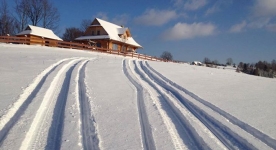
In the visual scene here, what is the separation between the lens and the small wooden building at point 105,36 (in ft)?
139

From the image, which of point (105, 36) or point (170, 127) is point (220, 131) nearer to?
point (170, 127)

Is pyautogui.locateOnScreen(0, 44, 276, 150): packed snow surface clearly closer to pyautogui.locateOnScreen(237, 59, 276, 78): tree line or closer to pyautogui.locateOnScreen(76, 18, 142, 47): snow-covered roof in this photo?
pyautogui.locateOnScreen(76, 18, 142, 47): snow-covered roof

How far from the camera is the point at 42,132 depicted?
16.1 ft

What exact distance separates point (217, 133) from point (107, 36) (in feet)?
125

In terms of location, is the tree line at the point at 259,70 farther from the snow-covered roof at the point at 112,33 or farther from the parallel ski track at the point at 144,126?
the parallel ski track at the point at 144,126

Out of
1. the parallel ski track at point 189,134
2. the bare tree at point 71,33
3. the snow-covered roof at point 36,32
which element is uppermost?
the bare tree at point 71,33

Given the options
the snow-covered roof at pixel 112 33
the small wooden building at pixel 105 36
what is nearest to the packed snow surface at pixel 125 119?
the small wooden building at pixel 105 36

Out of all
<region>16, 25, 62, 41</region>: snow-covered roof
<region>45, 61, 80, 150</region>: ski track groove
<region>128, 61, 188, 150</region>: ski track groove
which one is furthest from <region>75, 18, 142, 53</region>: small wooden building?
<region>128, 61, 188, 150</region>: ski track groove

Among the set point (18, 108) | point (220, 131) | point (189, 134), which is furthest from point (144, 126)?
point (18, 108)

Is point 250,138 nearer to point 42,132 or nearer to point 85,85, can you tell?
point 42,132

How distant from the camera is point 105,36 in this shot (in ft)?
138

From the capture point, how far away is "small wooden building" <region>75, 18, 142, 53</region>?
139 feet

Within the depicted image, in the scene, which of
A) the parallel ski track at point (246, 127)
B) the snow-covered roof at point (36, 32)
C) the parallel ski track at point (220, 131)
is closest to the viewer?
the parallel ski track at point (220, 131)

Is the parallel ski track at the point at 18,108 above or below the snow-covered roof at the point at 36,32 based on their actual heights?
below
